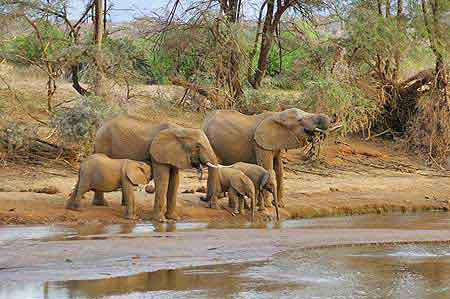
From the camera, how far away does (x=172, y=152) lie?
1641cm

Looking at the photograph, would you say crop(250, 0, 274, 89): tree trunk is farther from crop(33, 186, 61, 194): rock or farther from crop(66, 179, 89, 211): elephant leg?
crop(66, 179, 89, 211): elephant leg

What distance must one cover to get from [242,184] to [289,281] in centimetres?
645

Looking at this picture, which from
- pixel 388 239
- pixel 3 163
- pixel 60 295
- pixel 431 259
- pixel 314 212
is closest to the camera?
pixel 60 295

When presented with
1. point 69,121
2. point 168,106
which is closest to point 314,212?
point 69,121

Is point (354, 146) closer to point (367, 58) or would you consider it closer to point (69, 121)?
point (367, 58)

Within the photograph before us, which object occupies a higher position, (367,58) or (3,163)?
(367,58)

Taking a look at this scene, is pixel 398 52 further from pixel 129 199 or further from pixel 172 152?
pixel 129 199

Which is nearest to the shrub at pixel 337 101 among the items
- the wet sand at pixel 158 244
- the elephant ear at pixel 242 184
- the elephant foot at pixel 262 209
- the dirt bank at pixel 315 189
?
the dirt bank at pixel 315 189

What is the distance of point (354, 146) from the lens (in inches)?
1032

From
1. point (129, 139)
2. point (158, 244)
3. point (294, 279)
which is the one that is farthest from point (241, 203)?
point (294, 279)

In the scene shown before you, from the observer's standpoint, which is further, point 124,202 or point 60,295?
point 124,202

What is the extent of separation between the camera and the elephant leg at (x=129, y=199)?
15951mm

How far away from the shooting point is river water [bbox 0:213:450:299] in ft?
32.5

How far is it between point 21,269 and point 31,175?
28.8 ft
